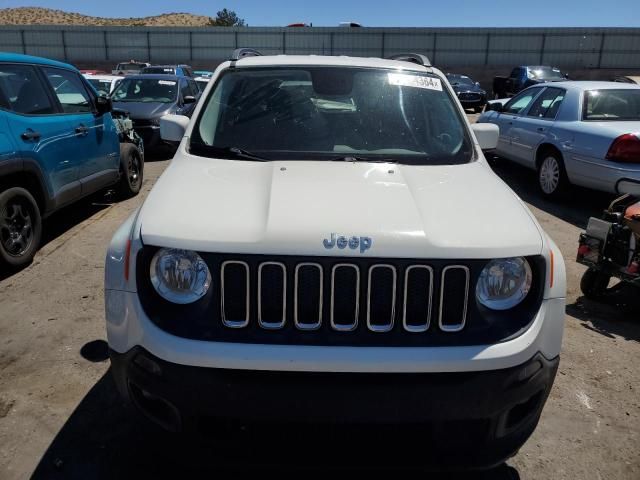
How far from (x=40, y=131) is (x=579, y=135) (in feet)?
21.2

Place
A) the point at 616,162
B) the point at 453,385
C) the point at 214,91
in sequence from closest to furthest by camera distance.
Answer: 1. the point at 453,385
2. the point at 214,91
3. the point at 616,162

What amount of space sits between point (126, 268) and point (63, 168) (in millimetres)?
4141

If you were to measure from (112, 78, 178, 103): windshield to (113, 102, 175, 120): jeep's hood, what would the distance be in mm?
417

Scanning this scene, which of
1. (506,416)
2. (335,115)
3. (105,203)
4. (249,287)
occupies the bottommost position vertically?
(105,203)

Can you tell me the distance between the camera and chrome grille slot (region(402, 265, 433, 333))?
221 cm

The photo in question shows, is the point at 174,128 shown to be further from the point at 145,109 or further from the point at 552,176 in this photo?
the point at 145,109

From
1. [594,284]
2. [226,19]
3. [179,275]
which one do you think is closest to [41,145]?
[179,275]

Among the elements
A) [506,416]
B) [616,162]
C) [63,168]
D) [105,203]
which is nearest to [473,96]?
[616,162]

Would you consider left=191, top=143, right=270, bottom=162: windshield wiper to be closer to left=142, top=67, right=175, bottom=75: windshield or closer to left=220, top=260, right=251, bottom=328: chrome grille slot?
left=220, top=260, right=251, bottom=328: chrome grille slot

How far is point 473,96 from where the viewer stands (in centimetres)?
2252

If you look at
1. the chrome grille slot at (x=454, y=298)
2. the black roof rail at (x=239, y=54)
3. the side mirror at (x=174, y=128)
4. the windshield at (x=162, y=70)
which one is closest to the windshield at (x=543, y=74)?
the windshield at (x=162, y=70)

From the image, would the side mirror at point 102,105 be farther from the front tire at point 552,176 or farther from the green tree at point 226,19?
the green tree at point 226,19

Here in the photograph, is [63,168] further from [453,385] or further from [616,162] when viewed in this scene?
[616,162]

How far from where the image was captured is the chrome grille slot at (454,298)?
222 centimetres
